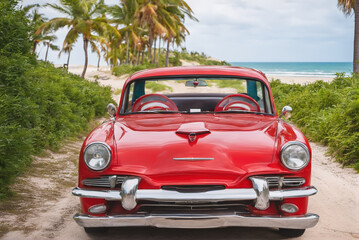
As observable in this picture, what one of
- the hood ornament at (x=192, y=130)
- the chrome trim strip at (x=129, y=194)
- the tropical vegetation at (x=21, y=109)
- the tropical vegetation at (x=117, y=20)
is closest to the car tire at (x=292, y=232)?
the hood ornament at (x=192, y=130)

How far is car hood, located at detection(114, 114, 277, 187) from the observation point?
323 centimetres

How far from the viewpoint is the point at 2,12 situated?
284 inches

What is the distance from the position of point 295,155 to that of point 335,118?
5.36 metres

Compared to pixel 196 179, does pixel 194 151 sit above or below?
above

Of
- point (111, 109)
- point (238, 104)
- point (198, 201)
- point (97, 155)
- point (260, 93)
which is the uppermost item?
point (260, 93)

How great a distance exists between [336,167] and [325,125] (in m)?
2.04

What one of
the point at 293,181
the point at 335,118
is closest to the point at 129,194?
the point at 293,181

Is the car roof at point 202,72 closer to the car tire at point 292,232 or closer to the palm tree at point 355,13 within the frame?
the car tire at point 292,232

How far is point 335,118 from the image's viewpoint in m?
8.27

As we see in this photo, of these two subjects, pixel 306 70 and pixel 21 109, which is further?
pixel 306 70

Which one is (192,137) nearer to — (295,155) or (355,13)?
(295,155)

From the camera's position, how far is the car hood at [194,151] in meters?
3.23

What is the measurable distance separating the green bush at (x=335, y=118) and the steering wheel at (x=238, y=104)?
2691 mm

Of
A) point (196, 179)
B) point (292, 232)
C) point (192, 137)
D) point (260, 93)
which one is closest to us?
point (196, 179)
